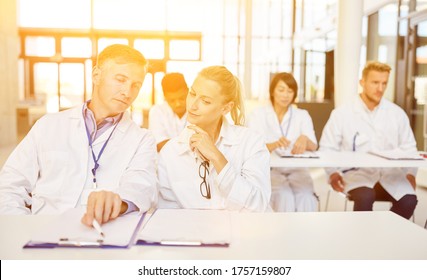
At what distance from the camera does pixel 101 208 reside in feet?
3.82

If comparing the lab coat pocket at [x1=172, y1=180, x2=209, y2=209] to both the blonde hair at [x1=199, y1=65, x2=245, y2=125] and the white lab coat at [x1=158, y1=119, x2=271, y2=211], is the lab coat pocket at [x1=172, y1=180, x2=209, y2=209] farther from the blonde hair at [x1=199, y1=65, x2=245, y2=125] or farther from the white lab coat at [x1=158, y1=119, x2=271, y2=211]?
the blonde hair at [x1=199, y1=65, x2=245, y2=125]

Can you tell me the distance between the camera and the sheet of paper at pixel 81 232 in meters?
1.03

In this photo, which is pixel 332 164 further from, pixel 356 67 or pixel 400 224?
pixel 356 67

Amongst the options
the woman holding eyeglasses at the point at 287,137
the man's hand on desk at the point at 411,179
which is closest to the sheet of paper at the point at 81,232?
the woman holding eyeglasses at the point at 287,137

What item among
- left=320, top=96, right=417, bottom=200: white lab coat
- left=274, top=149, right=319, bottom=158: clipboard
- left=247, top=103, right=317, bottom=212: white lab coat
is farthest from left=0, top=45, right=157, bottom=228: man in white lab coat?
left=320, top=96, right=417, bottom=200: white lab coat

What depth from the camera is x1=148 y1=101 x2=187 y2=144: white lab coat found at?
155 inches

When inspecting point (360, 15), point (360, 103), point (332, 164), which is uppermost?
point (360, 15)

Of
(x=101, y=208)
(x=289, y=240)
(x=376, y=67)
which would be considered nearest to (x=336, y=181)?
(x=376, y=67)

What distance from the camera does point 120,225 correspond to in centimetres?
117

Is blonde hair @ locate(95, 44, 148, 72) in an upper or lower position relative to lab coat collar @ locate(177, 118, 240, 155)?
upper

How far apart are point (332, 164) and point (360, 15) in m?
Answer: 3.90

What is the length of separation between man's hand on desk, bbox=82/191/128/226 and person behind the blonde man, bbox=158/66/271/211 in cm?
57
